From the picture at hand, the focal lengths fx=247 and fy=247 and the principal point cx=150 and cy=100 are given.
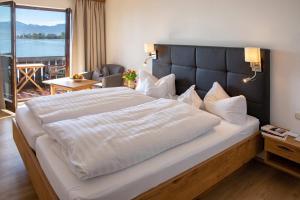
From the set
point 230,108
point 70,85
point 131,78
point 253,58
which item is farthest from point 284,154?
point 70,85

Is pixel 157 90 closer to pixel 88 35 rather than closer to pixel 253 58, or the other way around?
pixel 253 58

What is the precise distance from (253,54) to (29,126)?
246 cm

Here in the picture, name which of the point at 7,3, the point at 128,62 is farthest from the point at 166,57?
the point at 7,3

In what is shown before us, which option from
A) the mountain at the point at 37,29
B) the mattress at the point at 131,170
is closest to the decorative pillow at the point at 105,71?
the mountain at the point at 37,29

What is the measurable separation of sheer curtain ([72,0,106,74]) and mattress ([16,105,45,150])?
109 inches

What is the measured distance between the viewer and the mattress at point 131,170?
61.6 inches

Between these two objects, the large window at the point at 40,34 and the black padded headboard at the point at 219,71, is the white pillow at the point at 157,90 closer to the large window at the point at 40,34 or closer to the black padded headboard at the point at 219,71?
the black padded headboard at the point at 219,71

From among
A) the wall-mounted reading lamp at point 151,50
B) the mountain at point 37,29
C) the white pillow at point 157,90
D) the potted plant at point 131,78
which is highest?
the mountain at point 37,29

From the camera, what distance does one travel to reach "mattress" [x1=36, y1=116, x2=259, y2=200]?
156cm

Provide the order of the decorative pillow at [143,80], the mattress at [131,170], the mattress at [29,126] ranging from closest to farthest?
1. the mattress at [131,170]
2. the mattress at [29,126]
3. the decorative pillow at [143,80]

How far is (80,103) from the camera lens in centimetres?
293

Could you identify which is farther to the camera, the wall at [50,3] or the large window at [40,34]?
the large window at [40,34]

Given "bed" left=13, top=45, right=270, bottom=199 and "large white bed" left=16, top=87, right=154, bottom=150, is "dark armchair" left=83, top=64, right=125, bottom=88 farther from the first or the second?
"bed" left=13, top=45, right=270, bottom=199

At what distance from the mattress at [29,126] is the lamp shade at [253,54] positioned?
2.26m
